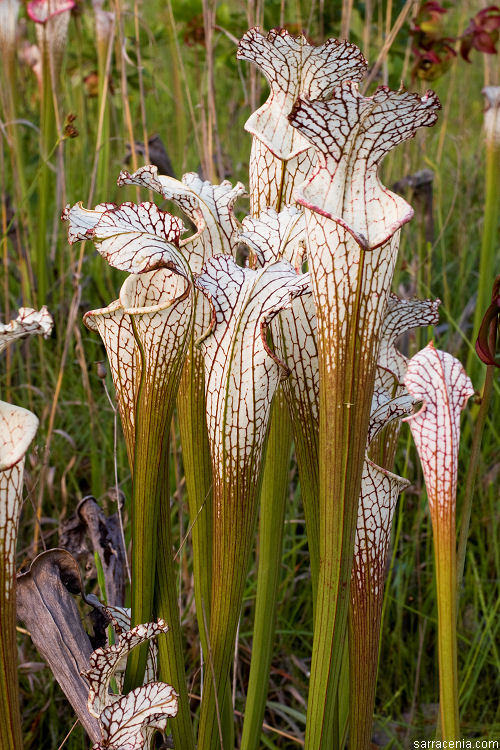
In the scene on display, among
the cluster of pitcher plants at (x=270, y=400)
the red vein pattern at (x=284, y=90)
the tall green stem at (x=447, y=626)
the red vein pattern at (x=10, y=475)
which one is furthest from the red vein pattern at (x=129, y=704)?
the red vein pattern at (x=284, y=90)

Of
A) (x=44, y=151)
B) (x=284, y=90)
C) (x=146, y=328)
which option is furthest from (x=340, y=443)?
(x=44, y=151)

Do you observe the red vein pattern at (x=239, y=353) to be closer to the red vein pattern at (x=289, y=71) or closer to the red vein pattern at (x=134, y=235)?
the red vein pattern at (x=134, y=235)

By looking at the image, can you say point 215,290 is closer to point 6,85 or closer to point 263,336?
point 263,336

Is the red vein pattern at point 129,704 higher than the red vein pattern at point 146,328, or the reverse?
the red vein pattern at point 146,328

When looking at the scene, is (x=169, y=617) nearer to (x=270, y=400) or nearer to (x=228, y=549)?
(x=228, y=549)

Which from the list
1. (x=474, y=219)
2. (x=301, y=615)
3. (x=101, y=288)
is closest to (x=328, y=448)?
(x=301, y=615)

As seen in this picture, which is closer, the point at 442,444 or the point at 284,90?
the point at 442,444

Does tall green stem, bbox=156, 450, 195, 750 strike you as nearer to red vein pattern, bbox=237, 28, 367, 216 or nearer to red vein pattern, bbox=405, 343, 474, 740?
red vein pattern, bbox=405, 343, 474, 740

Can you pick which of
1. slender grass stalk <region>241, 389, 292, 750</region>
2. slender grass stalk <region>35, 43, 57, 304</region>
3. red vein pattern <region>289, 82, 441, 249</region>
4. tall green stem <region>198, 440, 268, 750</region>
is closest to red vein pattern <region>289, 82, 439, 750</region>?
red vein pattern <region>289, 82, 441, 249</region>
